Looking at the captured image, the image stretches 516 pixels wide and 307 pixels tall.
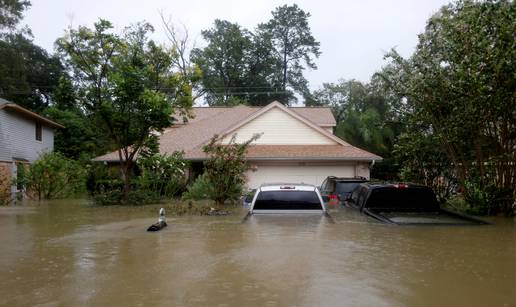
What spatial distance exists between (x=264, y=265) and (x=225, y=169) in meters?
11.6

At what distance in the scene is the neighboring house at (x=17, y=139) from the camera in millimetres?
27844

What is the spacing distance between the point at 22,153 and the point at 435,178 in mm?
23220

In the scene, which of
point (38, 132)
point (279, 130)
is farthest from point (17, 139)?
point (279, 130)

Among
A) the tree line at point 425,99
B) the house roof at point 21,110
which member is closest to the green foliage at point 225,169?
the tree line at point 425,99

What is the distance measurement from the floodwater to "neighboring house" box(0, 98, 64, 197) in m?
16.9

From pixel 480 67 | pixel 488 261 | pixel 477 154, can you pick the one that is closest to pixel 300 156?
pixel 477 154

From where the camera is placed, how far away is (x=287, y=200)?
→ 1217 cm

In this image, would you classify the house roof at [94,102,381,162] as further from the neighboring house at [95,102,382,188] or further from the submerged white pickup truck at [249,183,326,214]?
the submerged white pickup truck at [249,183,326,214]

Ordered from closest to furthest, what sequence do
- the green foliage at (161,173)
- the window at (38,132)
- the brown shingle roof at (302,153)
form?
the green foliage at (161,173) → the brown shingle roof at (302,153) → the window at (38,132)

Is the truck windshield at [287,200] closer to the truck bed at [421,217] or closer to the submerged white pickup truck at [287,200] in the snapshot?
the submerged white pickup truck at [287,200]

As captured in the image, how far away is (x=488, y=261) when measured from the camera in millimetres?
8195

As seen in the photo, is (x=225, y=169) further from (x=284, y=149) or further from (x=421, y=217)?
(x=421, y=217)

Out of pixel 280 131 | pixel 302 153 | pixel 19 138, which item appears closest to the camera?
pixel 302 153

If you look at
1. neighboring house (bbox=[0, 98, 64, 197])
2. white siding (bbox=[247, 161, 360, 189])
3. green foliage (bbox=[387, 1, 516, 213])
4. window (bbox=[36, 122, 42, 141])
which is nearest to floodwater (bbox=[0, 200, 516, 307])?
green foliage (bbox=[387, 1, 516, 213])
